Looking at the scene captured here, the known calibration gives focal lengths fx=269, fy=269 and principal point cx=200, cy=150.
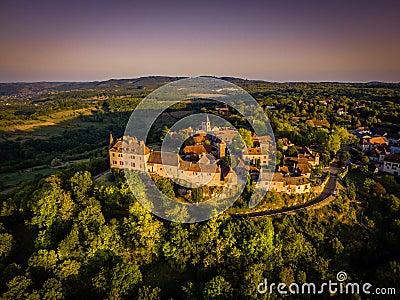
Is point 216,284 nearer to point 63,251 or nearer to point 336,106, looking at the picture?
point 63,251

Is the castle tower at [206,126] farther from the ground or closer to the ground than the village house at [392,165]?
farther from the ground

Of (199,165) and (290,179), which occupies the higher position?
(199,165)

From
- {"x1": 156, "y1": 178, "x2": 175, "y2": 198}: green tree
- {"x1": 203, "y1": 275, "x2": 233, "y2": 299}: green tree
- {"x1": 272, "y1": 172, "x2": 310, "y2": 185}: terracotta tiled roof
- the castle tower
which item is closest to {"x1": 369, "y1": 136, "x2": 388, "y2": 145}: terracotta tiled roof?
{"x1": 272, "y1": 172, "x2": 310, "y2": 185}: terracotta tiled roof

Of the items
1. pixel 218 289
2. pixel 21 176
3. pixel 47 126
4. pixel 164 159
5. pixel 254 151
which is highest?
pixel 164 159

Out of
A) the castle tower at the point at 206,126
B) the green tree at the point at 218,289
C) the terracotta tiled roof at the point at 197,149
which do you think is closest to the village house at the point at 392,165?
the terracotta tiled roof at the point at 197,149

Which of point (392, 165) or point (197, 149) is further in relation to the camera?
point (392, 165)

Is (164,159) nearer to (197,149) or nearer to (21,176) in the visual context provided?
(197,149)

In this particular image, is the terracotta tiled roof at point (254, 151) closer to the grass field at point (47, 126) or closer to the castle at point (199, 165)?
the castle at point (199, 165)

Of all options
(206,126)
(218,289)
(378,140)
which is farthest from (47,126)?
(378,140)

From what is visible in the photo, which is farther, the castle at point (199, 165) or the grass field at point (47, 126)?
the grass field at point (47, 126)

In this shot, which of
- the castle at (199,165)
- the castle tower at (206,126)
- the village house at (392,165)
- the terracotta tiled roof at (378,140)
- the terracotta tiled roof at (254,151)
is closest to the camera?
the castle at (199,165)

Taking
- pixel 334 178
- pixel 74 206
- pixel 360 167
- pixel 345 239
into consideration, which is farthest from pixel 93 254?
pixel 360 167

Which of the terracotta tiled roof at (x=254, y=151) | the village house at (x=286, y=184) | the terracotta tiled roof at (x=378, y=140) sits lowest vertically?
the village house at (x=286, y=184)
